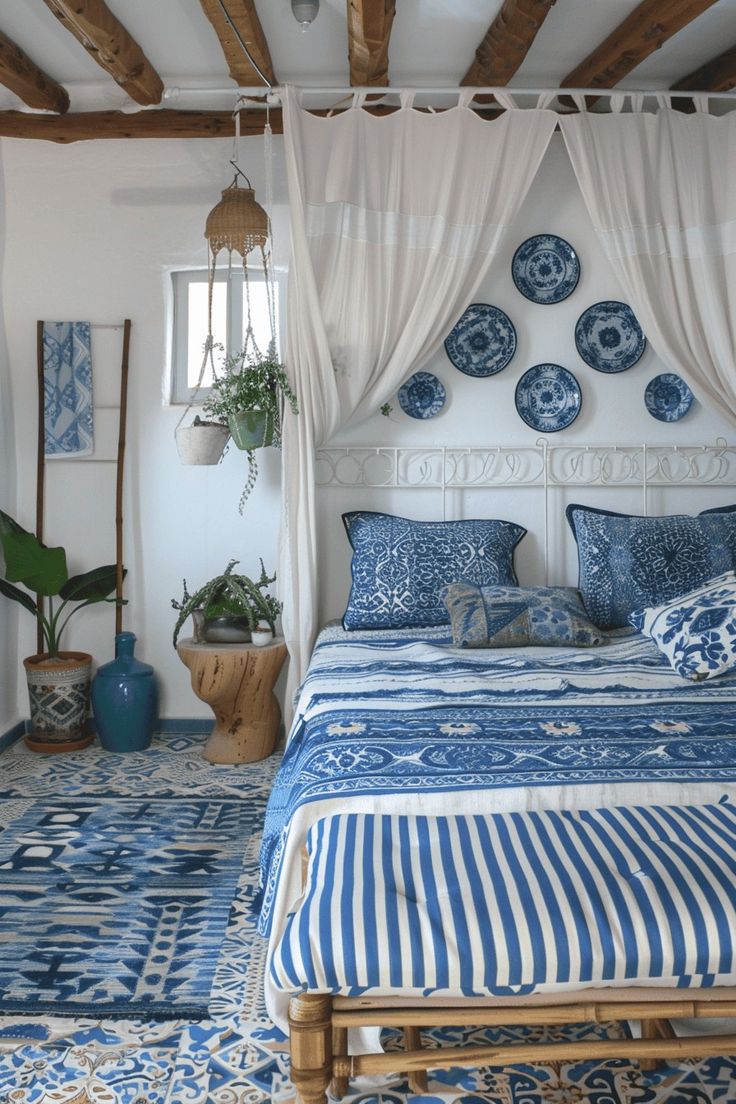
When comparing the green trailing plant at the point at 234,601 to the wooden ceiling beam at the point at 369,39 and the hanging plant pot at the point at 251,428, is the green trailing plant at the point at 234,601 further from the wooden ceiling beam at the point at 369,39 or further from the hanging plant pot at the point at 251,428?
the wooden ceiling beam at the point at 369,39

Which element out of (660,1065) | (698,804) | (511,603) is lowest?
(660,1065)

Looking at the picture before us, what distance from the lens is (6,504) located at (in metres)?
4.25

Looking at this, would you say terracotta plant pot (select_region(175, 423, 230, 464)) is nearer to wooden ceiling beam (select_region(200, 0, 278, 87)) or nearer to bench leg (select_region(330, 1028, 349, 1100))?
wooden ceiling beam (select_region(200, 0, 278, 87))

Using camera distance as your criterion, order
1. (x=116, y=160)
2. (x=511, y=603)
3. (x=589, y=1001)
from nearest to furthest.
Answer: (x=589, y=1001) → (x=511, y=603) → (x=116, y=160)

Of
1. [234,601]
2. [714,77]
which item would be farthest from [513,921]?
[714,77]

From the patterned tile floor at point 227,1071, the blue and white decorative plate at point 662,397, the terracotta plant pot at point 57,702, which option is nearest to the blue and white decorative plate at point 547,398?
the blue and white decorative plate at point 662,397

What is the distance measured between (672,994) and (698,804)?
1.83 ft

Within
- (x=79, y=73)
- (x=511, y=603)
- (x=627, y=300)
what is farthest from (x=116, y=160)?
(x=511, y=603)

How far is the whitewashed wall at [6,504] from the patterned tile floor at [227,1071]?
2.23 m

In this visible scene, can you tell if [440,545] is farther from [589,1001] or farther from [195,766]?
[589,1001]

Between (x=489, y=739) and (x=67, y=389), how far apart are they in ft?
8.94

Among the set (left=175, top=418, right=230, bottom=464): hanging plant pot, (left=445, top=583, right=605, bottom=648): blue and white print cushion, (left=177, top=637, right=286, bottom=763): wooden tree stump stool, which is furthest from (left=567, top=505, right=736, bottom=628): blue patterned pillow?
(left=175, top=418, right=230, bottom=464): hanging plant pot

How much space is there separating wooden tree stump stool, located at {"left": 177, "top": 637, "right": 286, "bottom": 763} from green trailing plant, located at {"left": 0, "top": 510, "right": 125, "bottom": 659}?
20.2 inches

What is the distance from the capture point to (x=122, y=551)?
4281 mm
